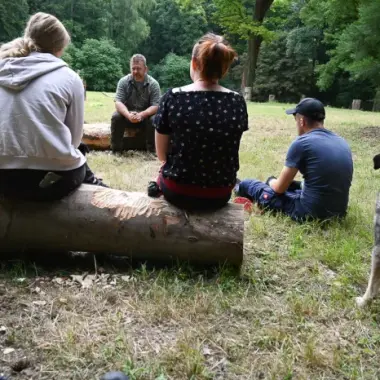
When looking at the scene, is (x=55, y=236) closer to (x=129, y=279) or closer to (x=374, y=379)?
(x=129, y=279)

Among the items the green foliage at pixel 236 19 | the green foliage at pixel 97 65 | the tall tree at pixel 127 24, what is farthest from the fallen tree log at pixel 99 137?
the tall tree at pixel 127 24

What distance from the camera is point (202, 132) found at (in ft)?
9.13

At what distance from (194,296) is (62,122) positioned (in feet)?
4.56

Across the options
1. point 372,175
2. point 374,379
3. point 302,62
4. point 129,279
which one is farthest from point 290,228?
point 302,62

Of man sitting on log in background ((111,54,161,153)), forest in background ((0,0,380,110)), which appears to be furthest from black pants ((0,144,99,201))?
forest in background ((0,0,380,110))

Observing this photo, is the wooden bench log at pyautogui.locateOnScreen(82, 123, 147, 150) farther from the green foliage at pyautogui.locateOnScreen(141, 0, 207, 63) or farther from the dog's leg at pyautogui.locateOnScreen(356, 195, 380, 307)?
the green foliage at pyautogui.locateOnScreen(141, 0, 207, 63)

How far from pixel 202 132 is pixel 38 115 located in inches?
40.5

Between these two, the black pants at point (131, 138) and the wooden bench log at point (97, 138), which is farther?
the wooden bench log at point (97, 138)

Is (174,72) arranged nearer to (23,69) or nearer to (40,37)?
(40,37)

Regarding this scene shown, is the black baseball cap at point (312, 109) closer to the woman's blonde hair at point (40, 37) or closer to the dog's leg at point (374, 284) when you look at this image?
the dog's leg at point (374, 284)

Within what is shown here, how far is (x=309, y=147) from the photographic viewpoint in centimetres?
378

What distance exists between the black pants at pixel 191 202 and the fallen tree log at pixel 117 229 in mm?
53

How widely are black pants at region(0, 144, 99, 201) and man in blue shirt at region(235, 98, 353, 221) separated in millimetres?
1957

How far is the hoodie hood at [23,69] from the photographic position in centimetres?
266
